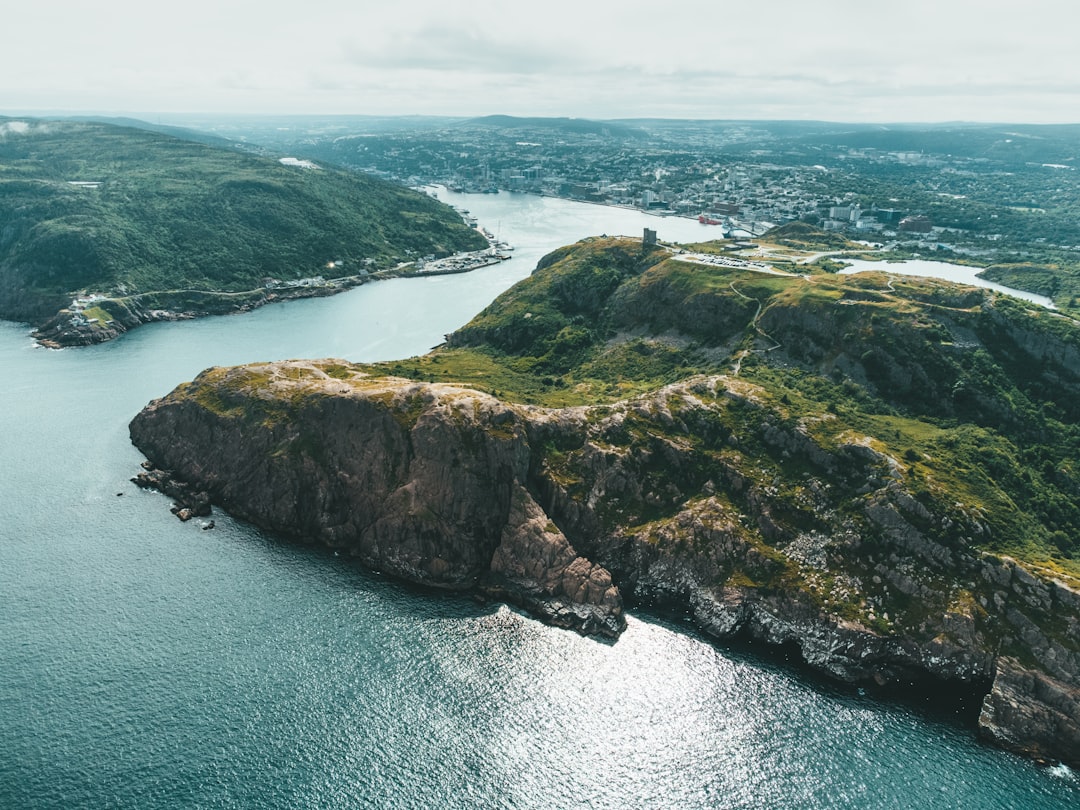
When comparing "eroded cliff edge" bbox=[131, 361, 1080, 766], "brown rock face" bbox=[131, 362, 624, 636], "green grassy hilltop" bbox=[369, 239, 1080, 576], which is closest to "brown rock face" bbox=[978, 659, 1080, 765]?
"eroded cliff edge" bbox=[131, 361, 1080, 766]

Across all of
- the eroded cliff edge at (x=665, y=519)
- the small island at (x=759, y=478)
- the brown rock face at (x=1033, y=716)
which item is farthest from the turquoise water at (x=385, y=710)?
the small island at (x=759, y=478)

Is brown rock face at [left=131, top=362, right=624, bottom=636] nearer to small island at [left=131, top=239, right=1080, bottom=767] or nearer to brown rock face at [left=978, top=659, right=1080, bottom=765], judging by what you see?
small island at [left=131, top=239, right=1080, bottom=767]

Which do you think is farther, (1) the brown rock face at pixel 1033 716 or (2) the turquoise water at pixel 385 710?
(1) the brown rock face at pixel 1033 716

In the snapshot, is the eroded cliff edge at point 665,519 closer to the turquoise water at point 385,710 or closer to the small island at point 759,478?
the small island at point 759,478

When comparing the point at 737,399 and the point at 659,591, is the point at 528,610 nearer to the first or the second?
the point at 659,591

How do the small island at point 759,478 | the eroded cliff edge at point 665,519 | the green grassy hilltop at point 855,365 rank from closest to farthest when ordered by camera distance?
the eroded cliff edge at point 665,519 → the small island at point 759,478 → the green grassy hilltop at point 855,365

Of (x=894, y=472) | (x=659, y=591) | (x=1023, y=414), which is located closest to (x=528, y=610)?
(x=659, y=591)
